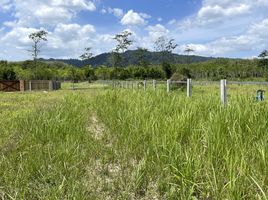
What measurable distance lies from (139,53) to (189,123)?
296 ft

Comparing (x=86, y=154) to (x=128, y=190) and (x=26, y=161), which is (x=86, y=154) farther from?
(x=128, y=190)

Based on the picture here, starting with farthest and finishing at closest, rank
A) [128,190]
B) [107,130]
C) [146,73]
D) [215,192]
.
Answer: [146,73], [107,130], [128,190], [215,192]

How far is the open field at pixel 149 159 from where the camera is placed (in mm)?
3531

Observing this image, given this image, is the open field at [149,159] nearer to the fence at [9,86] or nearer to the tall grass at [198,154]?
the tall grass at [198,154]

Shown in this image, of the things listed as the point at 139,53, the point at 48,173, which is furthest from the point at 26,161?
the point at 139,53

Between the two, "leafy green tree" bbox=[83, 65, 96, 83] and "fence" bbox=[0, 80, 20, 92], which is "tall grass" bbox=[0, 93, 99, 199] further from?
"leafy green tree" bbox=[83, 65, 96, 83]

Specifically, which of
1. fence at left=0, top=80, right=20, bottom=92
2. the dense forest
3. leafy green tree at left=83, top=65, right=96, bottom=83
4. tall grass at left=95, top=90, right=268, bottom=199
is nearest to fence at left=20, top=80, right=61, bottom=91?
fence at left=0, top=80, right=20, bottom=92

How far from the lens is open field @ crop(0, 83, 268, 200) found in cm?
353

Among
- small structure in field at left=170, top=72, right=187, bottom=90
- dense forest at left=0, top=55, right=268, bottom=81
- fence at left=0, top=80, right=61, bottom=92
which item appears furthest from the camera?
dense forest at left=0, top=55, right=268, bottom=81

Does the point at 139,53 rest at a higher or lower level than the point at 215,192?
higher

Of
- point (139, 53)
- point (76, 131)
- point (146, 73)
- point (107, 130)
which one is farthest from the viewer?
point (139, 53)

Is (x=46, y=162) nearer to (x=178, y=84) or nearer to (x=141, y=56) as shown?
(x=178, y=84)

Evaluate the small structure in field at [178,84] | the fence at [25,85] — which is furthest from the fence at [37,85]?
the small structure in field at [178,84]

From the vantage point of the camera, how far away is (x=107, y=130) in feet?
22.6
